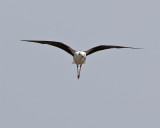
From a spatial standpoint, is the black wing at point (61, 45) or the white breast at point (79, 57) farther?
the black wing at point (61, 45)

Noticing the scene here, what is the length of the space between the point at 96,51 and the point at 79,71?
77.6 inches

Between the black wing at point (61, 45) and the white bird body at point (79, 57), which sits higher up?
the black wing at point (61, 45)

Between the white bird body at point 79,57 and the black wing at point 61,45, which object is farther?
the black wing at point 61,45

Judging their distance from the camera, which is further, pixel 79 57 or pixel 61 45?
pixel 61 45

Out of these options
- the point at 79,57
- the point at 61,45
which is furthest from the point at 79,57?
the point at 61,45

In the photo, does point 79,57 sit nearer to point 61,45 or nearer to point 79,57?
point 79,57

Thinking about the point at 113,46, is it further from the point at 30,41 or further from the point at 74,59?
the point at 30,41

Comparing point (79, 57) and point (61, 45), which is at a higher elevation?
point (61, 45)

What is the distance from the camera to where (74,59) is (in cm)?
2859

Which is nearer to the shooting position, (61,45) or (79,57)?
(79,57)

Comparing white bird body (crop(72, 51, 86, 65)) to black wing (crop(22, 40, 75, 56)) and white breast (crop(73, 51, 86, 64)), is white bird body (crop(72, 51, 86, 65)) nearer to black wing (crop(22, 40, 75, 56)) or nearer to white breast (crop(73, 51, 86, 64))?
white breast (crop(73, 51, 86, 64))

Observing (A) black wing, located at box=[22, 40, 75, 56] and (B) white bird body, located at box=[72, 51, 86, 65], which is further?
(A) black wing, located at box=[22, 40, 75, 56]

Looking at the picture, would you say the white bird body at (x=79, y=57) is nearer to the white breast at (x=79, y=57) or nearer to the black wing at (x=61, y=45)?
the white breast at (x=79, y=57)

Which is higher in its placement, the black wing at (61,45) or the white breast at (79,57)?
the black wing at (61,45)
